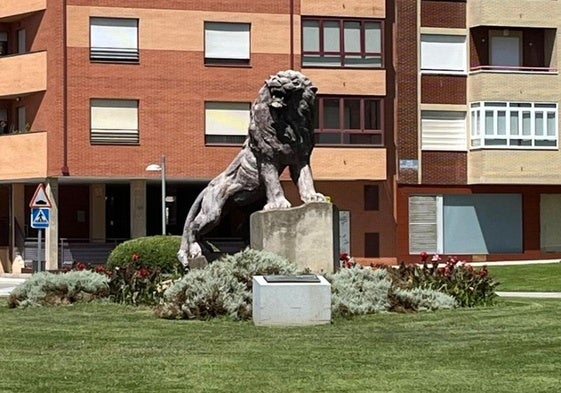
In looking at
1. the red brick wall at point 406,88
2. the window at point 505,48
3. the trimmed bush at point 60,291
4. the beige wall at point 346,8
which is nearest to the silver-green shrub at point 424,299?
the trimmed bush at point 60,291

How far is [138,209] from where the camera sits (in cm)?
4591

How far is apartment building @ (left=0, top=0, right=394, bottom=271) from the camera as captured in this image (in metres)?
44.1

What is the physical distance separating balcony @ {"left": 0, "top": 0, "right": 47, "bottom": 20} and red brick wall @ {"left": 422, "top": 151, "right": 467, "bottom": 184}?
14793 millimetres

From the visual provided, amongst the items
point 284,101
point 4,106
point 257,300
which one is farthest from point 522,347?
point 4,106

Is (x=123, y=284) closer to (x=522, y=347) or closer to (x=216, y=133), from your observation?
(x=522, y=347)

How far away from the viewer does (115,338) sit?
14.6 meters

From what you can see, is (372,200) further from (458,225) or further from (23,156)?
(23,156)

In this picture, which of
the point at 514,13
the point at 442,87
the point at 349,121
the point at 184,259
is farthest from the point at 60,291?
the point at 514,13

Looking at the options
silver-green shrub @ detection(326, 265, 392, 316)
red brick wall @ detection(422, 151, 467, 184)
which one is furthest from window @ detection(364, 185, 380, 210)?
silver-green shrub @ detection(326, 265, 392, 316)

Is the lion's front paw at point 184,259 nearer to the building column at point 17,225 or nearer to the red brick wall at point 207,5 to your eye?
the red brick wall at point 207,5

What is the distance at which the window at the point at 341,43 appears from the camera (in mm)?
46312

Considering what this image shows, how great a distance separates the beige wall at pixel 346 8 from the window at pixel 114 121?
717cm

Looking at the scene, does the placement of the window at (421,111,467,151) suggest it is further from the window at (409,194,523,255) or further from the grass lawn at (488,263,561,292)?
the grass lawn at (488,263,561,292)

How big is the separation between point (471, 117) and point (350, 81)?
15.5ft
